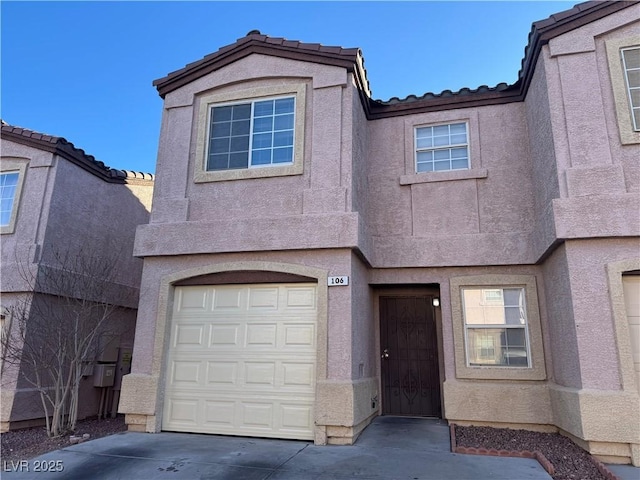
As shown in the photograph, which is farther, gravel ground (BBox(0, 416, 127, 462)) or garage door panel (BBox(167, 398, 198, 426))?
garage door panel (BBox(167, 398, 198, 426))

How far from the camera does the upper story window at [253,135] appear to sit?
818 centimetres

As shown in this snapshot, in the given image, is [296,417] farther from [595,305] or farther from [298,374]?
[595,305]

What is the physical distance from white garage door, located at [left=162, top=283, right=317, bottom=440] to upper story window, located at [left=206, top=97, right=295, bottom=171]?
8.02ft

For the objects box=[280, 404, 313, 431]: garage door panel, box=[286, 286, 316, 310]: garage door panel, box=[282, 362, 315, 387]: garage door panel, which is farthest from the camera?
box=[286, 286, 316, 310]: garage door panel

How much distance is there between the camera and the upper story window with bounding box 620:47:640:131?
6844mm

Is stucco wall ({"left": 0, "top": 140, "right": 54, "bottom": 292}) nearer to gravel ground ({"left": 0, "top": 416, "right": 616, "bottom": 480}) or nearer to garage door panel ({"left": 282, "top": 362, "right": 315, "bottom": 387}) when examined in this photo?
gravel ground ({"left": 0, "top": 416, "right": 616, "bottom": 480})

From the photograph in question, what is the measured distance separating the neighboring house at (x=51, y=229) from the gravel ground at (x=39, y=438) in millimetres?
495

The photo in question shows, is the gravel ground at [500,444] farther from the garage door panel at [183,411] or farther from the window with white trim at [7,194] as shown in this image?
the window with white trim at [7,194]

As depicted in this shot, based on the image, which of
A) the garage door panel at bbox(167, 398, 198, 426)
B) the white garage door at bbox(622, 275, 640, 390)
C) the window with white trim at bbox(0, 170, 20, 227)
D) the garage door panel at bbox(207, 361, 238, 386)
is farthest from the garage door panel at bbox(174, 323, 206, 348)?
the white garage door at bbox(622, 275, 640, 390)

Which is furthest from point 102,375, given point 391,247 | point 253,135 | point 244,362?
point 391,247

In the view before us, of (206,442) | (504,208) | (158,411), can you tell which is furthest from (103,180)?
(504,208)

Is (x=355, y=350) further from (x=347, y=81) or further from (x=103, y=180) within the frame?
(x=103, y=180)

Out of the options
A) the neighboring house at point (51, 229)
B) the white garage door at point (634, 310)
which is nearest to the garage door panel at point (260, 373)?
the neighboring house at point (51, 229)

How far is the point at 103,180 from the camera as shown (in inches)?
443
